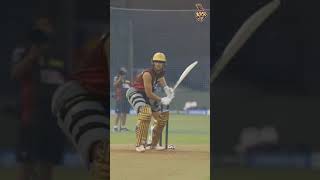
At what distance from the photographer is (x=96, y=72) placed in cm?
306

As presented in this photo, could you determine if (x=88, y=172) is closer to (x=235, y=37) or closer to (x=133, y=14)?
(x=133, y=14)

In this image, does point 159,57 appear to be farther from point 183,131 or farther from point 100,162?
point 100,162

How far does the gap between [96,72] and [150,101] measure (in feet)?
1.20

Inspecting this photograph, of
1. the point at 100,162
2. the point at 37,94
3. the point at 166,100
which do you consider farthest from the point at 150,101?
the point at 37,94

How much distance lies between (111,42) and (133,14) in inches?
8.4

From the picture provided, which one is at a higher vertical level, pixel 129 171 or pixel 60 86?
pixel 60 86

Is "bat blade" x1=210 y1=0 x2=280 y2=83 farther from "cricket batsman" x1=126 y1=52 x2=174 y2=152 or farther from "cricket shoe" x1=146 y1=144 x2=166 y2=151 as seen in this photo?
"cricket shoe" x1=146 y1=144 x2=166 y2=151

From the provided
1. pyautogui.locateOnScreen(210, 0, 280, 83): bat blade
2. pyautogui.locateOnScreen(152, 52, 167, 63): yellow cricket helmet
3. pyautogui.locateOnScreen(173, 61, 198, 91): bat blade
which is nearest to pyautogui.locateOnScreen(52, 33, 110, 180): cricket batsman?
pyautogui.locateOnScreen(152, 52, 167, 63): yellow cricket helmet

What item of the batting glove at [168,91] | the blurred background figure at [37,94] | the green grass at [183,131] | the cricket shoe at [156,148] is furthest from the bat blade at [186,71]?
the blurred background figure at [37,94]

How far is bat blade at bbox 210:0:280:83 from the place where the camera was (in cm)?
299

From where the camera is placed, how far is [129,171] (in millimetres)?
3119

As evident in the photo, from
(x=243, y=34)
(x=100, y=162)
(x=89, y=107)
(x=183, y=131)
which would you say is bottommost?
(x=100, y=162)

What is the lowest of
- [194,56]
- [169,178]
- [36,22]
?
[169,178]

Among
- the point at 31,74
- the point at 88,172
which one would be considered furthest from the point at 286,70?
the point at 31,74
